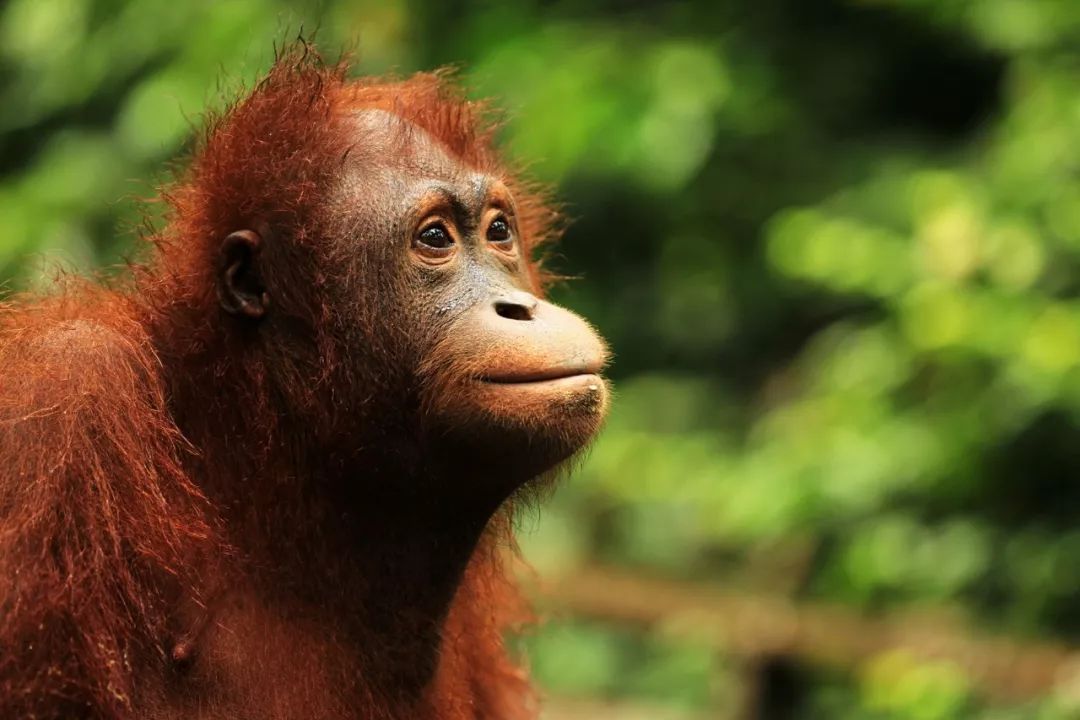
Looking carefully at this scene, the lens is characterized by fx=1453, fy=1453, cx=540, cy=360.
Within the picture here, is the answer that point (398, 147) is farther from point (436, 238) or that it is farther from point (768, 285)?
point (768, 285)

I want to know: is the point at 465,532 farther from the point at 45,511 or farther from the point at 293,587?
the point at 45,511

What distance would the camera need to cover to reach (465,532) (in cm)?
288

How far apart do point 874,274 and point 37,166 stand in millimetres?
4078

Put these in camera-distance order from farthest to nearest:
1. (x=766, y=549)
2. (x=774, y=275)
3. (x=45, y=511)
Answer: (x=774, y=275), (x=766, y=549), (x=45, y=511)

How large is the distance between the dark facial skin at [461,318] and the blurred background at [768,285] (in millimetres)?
589

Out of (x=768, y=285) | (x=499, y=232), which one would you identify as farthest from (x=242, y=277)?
(x=768, y=285)

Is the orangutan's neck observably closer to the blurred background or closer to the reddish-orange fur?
the reddish-orange fur

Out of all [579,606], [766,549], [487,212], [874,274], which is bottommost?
[579,606]

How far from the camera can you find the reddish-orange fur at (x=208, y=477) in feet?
8.00

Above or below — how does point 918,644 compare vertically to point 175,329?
below

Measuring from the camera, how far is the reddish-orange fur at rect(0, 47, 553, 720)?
244 centimetres

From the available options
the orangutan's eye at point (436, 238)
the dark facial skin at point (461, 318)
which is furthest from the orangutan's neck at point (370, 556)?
the orangutan's eye at point (436, 238)

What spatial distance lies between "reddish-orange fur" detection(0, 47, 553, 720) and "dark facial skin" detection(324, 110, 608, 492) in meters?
0.07

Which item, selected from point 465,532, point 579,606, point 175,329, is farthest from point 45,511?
point 579,606
